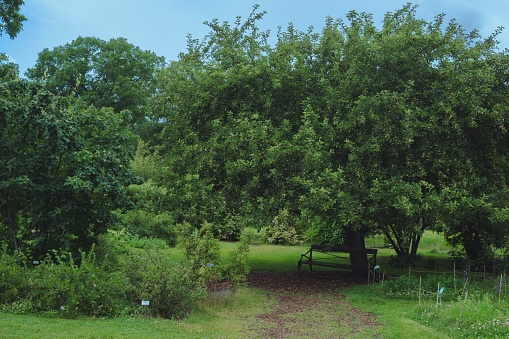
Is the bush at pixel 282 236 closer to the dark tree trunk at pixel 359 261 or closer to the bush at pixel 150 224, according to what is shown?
the bush at pixel 150 224

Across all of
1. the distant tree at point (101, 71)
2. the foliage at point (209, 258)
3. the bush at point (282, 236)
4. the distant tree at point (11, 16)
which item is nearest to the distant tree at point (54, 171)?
the foliage at point (209, 258)

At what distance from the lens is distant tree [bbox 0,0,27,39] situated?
18.5 metres

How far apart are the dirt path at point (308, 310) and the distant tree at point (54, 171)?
4.67 m

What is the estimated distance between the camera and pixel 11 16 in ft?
61.0

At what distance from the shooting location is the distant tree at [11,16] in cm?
1847

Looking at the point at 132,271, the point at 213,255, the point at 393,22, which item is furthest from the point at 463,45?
the point at 132,271

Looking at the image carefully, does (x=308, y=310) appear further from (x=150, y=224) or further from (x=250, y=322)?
(x=150, y=224)

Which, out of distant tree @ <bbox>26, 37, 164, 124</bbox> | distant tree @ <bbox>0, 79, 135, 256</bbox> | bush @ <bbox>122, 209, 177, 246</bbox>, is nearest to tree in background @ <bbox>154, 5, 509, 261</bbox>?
distant tree @ <bbox>0, 79, 135, 256</bbox>

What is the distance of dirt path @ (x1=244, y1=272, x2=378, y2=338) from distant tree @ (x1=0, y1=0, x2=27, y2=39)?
12.9 metres

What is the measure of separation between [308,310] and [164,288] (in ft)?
Answer: 11.8

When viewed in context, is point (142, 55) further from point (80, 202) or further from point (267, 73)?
point (80, 202)

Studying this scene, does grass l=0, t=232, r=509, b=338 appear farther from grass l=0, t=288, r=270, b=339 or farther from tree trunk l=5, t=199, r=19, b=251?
tree trunk l=5, t=199, r=19, b=251

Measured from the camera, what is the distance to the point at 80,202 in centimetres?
1172

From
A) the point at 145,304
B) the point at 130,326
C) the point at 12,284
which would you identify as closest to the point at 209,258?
the point at 145,304
